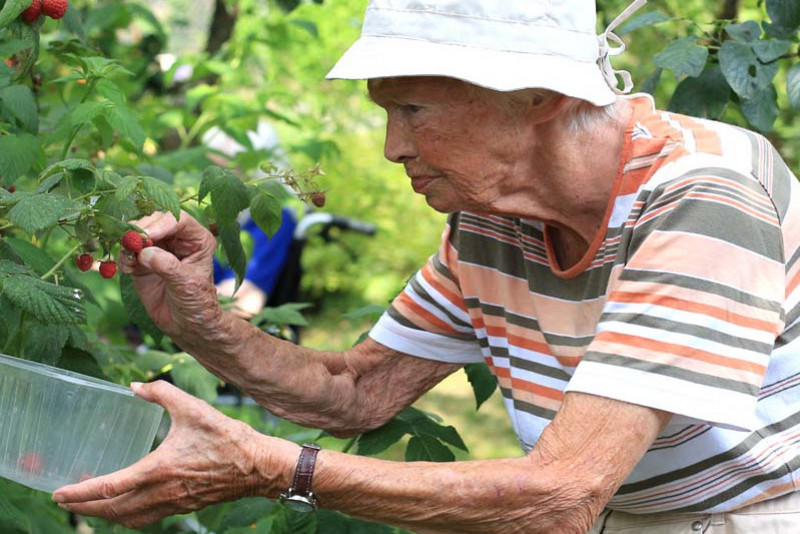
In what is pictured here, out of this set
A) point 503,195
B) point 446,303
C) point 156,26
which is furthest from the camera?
point 156,26

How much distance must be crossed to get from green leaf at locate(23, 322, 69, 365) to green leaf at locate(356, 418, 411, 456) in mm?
727

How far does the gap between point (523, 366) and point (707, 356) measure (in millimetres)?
548

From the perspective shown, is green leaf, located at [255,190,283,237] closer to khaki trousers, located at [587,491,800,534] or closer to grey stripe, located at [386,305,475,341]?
grey stripe, located at [386,305,475,341]

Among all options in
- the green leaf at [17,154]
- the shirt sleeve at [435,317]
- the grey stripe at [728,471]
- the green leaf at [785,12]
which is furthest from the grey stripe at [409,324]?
the green leaf at [785,12]

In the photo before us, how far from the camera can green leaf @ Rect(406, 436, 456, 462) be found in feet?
8.55

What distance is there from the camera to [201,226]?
2.39 m

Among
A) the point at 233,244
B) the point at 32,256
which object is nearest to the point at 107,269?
the point at 32,256

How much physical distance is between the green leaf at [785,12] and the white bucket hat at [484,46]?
1163mm

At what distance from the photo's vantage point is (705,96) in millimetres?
3104

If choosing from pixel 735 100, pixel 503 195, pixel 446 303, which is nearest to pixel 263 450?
pixel 503 195

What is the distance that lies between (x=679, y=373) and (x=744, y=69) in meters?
1.35

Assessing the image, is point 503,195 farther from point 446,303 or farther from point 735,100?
point 735,100

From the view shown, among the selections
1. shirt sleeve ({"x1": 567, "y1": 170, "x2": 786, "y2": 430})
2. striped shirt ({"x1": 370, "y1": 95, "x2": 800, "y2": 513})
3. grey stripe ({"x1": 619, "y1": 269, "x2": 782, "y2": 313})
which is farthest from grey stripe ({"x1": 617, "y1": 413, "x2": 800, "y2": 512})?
grey stripe ({"x1": 619, "y1": 269, "x2": 782, "y2": 313})

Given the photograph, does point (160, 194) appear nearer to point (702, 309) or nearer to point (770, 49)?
point (702, 309)
